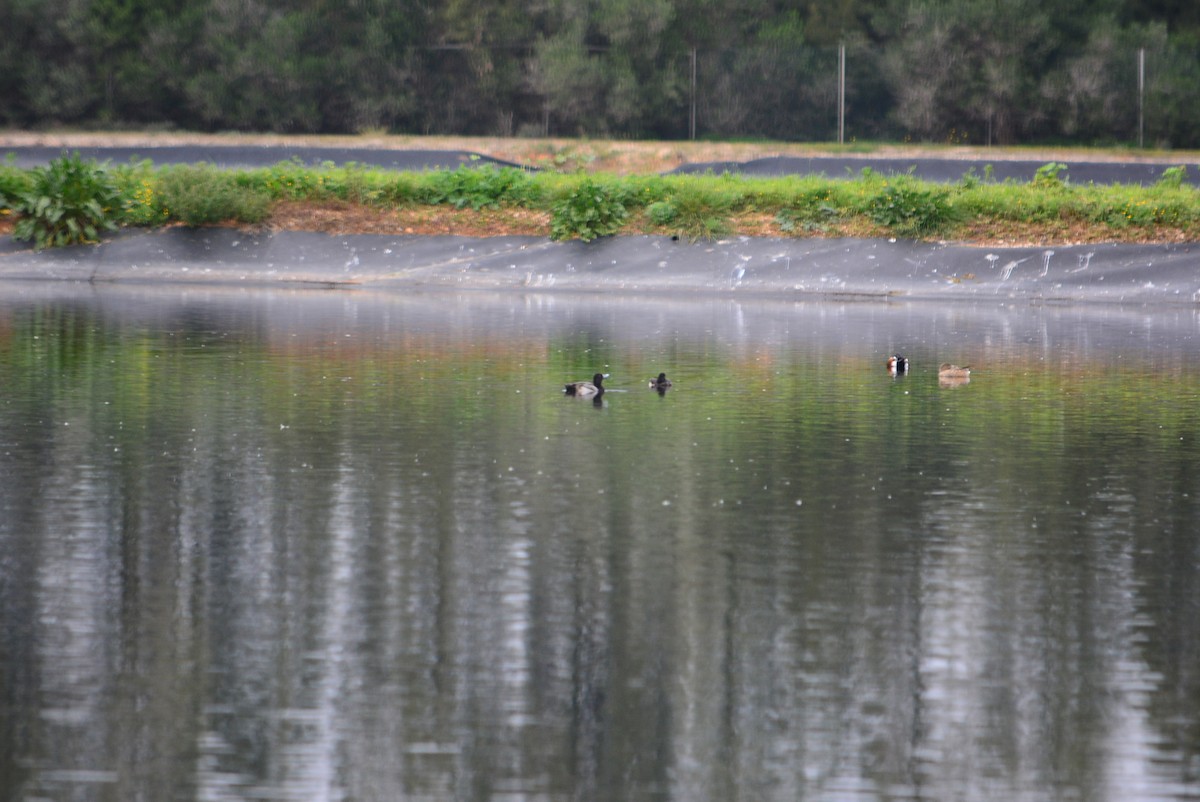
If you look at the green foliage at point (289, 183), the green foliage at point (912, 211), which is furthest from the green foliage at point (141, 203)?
the green foliage at point (912, 211)

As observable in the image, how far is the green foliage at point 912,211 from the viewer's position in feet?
92.7

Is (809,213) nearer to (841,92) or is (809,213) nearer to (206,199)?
(206,199)

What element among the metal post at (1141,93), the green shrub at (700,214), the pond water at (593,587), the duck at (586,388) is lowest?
the pond water at (593,587)

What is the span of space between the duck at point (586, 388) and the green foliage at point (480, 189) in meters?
14.8

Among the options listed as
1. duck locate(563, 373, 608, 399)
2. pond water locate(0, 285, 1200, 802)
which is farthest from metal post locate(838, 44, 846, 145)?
duck locate(563, 373, 608, 399)

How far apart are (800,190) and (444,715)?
23676 millimetres

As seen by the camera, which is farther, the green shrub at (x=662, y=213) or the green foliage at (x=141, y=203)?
the green foliage at (x=141, y=203)

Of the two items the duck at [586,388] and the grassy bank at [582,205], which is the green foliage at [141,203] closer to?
the grassy bank at [582,205]

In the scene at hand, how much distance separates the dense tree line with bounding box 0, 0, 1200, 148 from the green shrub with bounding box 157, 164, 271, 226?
1954 cm

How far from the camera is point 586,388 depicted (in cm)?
1541

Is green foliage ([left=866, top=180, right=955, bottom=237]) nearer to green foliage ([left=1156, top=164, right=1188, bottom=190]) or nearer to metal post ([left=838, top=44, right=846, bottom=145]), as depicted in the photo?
green foliage ([left=1156, top=164, right=1188, bottom=190])

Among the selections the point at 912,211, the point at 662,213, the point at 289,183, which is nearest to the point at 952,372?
the point at 912,211

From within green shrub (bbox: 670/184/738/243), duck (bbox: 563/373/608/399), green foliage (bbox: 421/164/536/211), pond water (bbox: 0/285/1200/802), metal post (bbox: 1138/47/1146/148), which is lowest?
pond water (bbox: 0/285/1200/802)

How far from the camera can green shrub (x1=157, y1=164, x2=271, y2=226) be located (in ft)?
94.2
